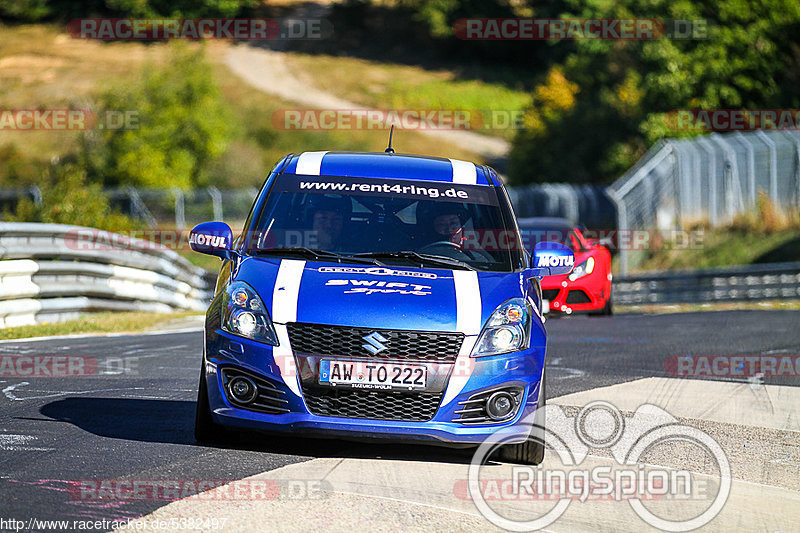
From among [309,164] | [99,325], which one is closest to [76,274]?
[99,325]

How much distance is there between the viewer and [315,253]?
7.22 metres

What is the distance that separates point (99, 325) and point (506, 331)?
903 cm

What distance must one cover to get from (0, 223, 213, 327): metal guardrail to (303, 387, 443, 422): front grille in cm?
782

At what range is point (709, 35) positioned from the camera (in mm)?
40281

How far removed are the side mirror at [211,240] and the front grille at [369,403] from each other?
4.67 ft

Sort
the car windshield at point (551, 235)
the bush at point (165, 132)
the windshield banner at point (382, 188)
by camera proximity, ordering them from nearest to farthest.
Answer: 1. the windshield banner at point (382, 188)
2. the car windshield at point (551, 235)
3. the bush at point (165, 132)

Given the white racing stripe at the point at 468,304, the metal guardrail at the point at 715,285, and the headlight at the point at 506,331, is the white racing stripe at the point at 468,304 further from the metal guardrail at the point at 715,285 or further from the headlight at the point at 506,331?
the metal guardrail at the point at 715,285

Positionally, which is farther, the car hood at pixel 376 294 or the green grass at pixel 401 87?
the green grass at pixel 401 87

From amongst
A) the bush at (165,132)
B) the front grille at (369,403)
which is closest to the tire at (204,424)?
the front grille at (369,403)

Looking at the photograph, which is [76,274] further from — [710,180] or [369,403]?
[710,180]

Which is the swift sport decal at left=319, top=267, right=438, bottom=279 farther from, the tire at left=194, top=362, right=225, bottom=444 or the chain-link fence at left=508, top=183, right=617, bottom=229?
the chain-link fence at left=508, top=183, right=617, bottom=229

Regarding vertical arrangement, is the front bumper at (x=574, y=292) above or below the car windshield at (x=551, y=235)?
below

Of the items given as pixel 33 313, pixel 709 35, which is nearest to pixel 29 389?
pixel 33 313

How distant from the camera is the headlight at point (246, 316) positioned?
21.5 ft
